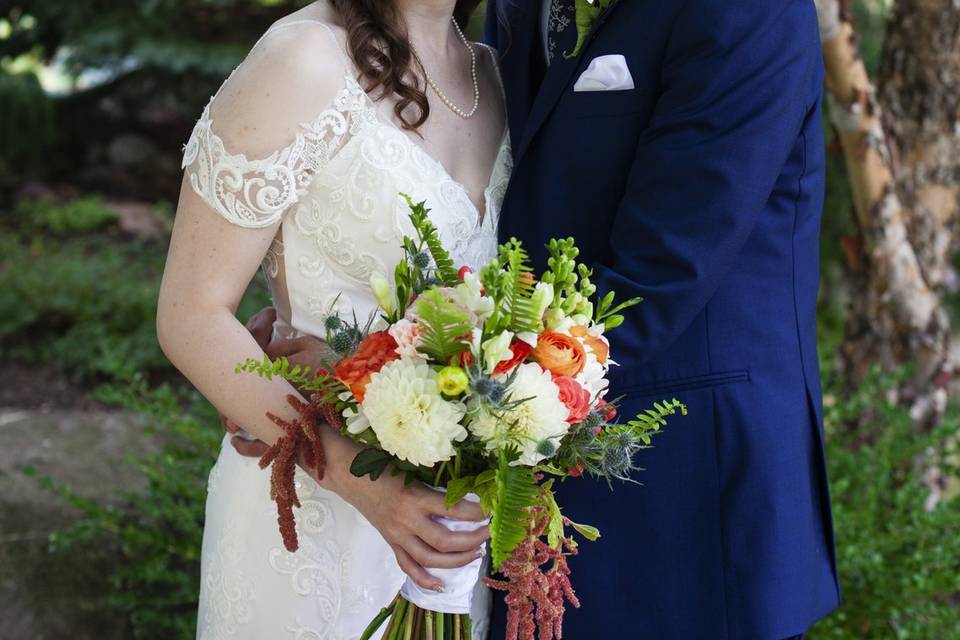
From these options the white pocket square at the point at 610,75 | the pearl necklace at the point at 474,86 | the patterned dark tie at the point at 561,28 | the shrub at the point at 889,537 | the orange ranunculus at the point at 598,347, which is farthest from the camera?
the shrub at the point at 889,537

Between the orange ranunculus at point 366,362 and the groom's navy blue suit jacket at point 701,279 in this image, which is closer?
the orange ranunculus at point 366,362

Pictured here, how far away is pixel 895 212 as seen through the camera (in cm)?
369

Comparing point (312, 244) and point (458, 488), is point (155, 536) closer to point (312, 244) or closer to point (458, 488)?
point (312, 244)

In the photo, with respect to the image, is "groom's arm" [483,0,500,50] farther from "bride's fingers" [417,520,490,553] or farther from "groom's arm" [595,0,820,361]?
"bride's fingers" [417,520,490,553]

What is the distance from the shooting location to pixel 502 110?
2.33 m

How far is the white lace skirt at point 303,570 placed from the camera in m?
2.06

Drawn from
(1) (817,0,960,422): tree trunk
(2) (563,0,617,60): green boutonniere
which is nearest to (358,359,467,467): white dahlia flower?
(2) (563,0,617,60): green boutonniere

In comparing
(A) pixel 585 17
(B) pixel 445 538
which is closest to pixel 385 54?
(A) pixel 585 17

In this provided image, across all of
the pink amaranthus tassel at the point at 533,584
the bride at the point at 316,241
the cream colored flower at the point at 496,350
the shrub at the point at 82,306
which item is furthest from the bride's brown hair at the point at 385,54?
the shrub at the point at 82,306

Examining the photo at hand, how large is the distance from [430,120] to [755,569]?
3.51 ft

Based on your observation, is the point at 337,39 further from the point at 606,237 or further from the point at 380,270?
the point at 606,237

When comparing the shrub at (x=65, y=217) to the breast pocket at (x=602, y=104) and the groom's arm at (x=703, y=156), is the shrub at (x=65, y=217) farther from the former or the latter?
the groom's arm at (x=703, y=156)

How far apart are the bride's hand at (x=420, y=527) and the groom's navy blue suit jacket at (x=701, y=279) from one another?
0.35m

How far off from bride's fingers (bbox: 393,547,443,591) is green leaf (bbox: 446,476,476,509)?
19 cm
